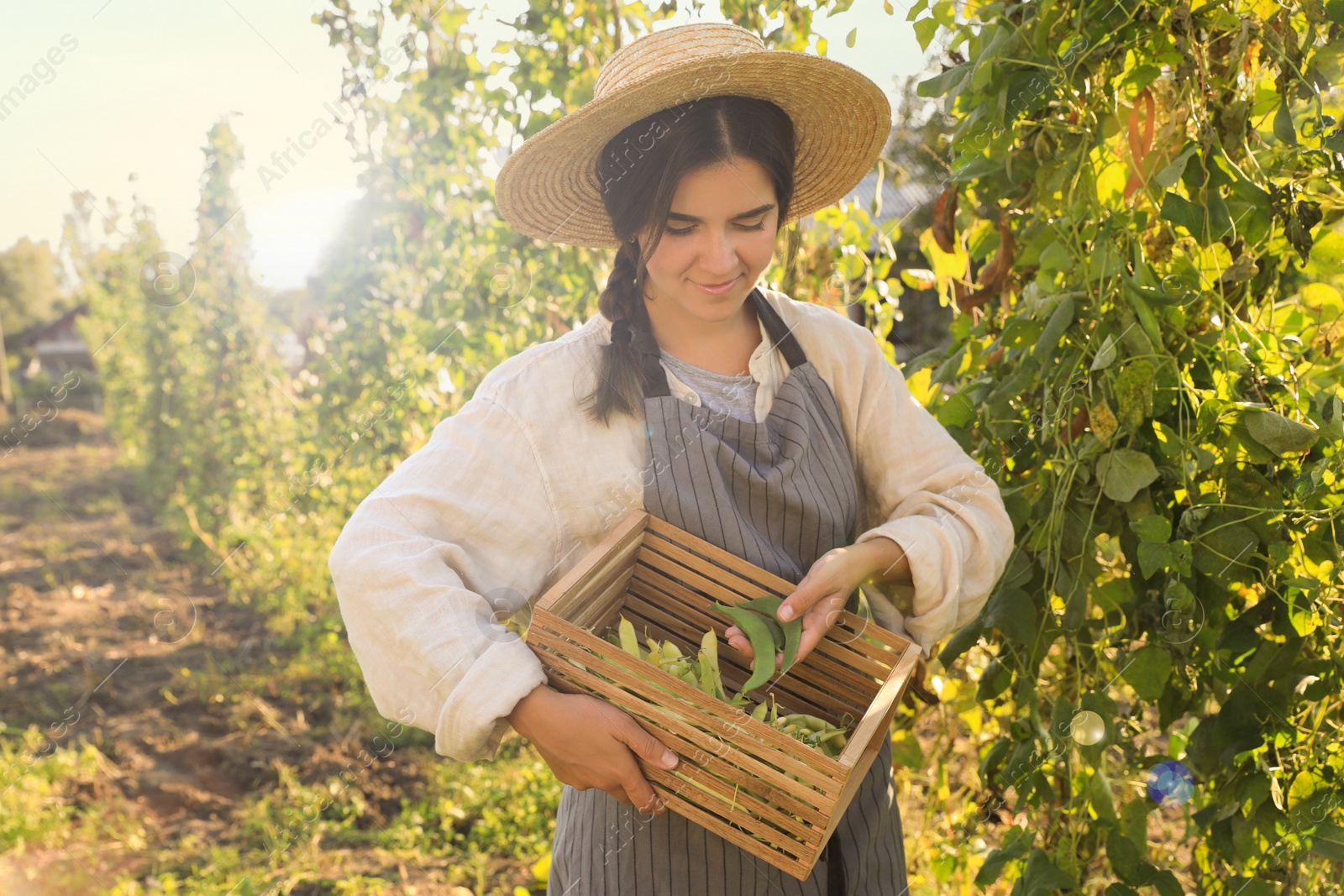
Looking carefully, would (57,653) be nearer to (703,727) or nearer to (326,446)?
(326,446)

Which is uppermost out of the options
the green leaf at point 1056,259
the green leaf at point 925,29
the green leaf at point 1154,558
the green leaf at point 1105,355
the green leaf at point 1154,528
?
the green leaf at point 925,29

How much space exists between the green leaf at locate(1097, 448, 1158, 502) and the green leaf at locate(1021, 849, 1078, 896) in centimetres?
55

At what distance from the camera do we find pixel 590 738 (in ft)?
3.23

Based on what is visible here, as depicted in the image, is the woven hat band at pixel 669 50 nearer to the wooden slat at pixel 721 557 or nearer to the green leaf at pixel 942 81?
the green leaf at pixel 942 81

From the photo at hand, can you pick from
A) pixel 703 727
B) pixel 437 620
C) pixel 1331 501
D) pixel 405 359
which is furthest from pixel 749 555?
pixel 405 359

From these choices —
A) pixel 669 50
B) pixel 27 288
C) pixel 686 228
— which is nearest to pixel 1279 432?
pixel 686 228

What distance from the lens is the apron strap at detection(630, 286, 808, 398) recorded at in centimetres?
125

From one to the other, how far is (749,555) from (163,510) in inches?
269

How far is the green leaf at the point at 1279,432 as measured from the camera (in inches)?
44.9

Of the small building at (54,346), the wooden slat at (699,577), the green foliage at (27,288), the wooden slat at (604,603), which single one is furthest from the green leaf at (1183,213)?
the green foliage at (27,288)

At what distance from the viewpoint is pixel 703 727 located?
977 millimetres

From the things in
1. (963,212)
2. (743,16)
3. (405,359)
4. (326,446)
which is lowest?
(326,446)

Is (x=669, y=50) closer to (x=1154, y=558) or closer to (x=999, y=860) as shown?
(x=1154, y=558)

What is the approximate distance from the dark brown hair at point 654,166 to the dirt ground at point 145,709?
1701mm
